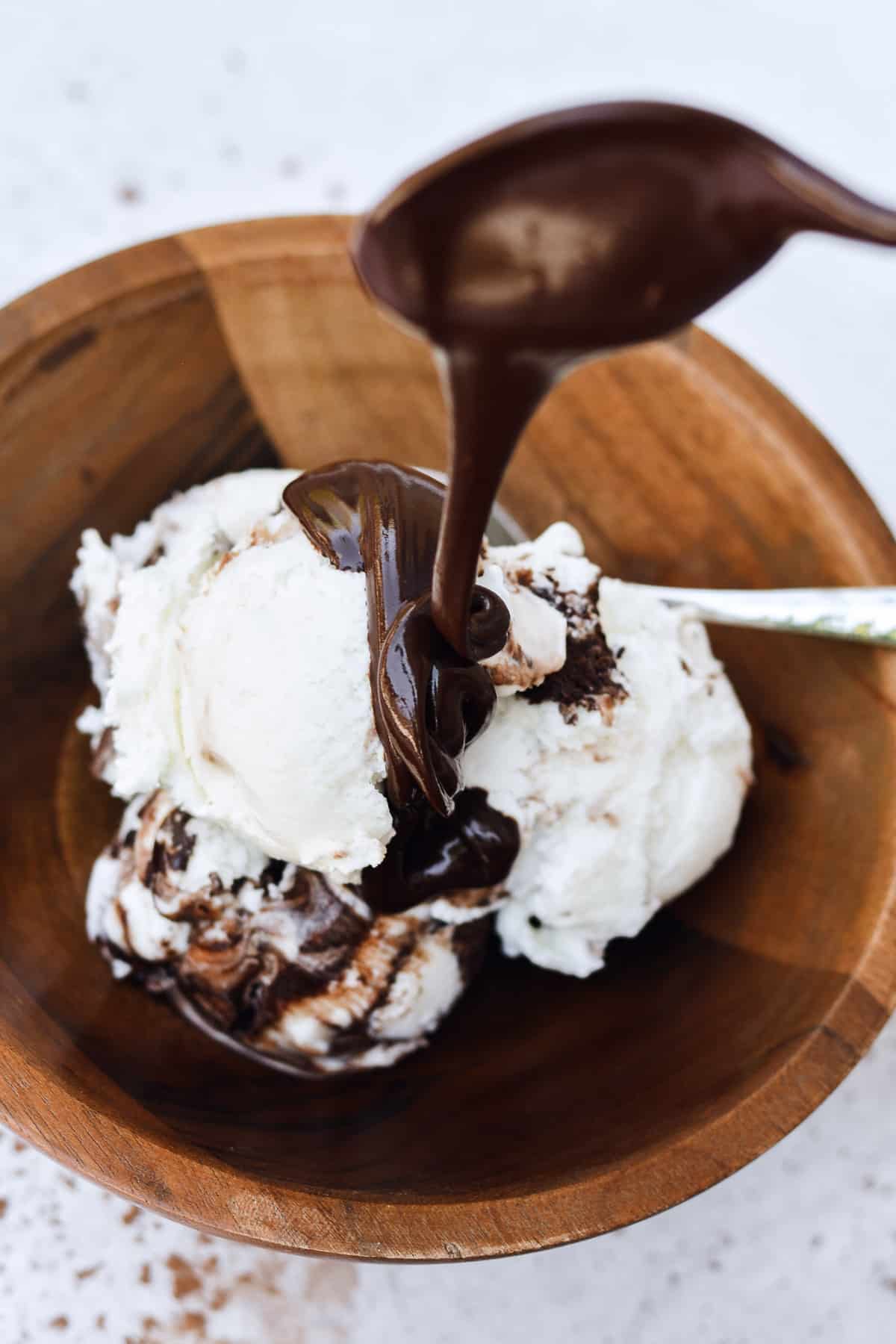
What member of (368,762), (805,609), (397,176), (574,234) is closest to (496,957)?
(368,762)

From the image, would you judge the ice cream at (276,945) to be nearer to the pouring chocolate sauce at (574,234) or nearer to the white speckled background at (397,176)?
the white speckled background at (397,176)

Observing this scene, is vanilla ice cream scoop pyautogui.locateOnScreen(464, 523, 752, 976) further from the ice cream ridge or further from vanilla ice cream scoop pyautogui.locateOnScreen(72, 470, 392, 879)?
vanilla ice cream scoop pyautogui.locateOnScreen(72, 470, 392, 879)

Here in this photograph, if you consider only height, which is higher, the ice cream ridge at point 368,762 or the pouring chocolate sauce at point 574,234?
the pouring chocolate sauce at point 574,234

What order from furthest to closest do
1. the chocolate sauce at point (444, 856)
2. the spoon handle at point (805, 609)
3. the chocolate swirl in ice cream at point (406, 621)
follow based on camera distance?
1. the spoon handle at point (805, 609)
2. the chocolate sauce at point (444, 856)
3. the chocolate swirl in ice cream at point (406, 621)

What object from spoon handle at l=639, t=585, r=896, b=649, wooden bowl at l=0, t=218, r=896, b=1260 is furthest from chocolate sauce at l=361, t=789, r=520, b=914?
spoon handle at l=639, t=585, r=896, b=649

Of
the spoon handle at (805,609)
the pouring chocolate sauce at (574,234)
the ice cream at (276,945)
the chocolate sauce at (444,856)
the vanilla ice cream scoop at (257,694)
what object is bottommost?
the ice cream at (276,945)

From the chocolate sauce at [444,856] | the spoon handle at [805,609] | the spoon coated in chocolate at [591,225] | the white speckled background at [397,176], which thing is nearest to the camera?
the spoon coated in chocolate at [591,225]

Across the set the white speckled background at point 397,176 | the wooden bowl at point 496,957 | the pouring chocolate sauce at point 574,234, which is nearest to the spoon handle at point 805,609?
the wooden bowl at point 496,957

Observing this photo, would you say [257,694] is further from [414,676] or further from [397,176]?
[397,176]
